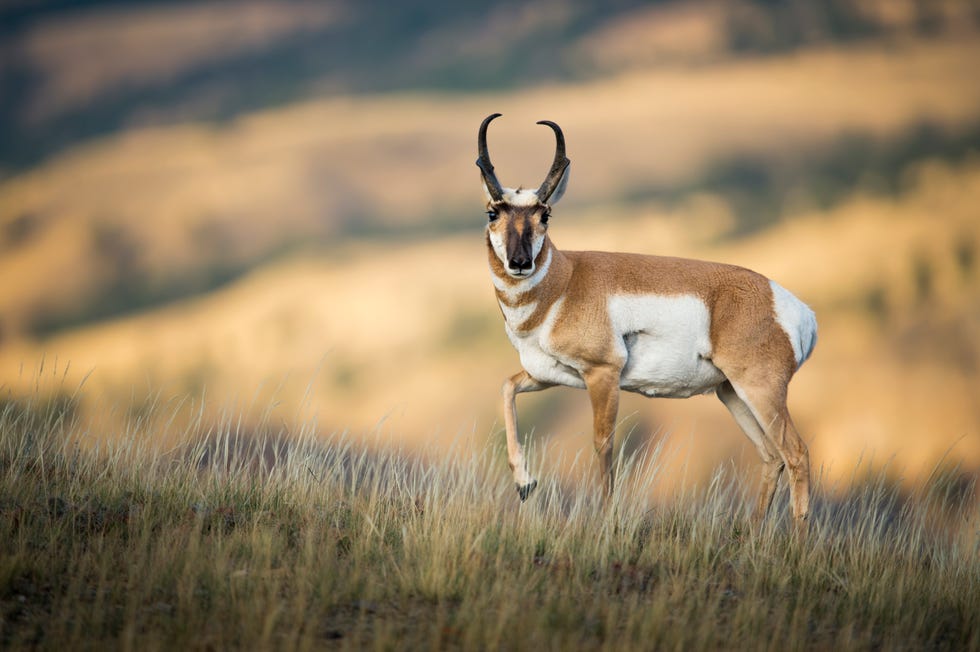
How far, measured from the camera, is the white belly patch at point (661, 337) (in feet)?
27.3

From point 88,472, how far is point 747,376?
5.58 metres

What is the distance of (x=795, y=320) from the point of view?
8664 millimetres

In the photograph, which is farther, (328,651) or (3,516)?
(3,516)

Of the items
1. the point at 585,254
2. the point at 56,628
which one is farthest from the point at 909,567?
the point at 56,628

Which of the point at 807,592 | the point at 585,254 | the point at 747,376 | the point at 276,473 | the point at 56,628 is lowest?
the point at 56,628

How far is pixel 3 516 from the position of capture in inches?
264

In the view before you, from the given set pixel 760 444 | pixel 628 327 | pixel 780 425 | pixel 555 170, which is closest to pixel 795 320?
pixel 780 425

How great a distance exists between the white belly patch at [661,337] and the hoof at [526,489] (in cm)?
116

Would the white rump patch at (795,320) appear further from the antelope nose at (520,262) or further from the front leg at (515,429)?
the antelope nose at (520,262)

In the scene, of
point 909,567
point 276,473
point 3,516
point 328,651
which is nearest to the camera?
point 328,651

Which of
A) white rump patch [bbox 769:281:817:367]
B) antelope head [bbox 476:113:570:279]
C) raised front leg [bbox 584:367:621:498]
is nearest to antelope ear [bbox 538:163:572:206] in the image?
antelope head [bbox 476:113:570:279]

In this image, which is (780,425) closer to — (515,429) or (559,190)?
(515,429)

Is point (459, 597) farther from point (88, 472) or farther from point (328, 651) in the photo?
point (88, 472)

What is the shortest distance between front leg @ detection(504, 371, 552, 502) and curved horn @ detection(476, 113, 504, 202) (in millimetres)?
1624
